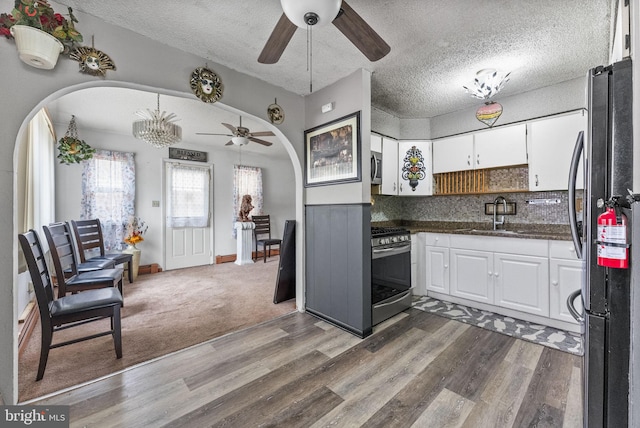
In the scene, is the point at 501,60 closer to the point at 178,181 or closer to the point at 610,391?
the point at 610,391

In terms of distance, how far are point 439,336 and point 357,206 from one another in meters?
1.44

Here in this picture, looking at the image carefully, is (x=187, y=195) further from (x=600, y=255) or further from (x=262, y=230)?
(x=600, y=255)

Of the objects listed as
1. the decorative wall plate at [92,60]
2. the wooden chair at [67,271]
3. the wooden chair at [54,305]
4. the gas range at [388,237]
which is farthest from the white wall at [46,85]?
the gas range at [388,237]

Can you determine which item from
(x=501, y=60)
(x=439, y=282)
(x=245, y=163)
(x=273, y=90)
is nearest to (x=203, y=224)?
(x=245, y=163)

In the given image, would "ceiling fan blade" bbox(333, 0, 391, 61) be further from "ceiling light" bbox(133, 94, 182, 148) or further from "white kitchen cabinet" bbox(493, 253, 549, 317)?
"ceiling light" bbox(133, 94, 182, 148)

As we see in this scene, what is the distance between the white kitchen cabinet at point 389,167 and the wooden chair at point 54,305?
121 inches

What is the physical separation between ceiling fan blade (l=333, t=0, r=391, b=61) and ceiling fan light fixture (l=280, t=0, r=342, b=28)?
0.12 metres

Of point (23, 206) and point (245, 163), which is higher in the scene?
point (245, 163)

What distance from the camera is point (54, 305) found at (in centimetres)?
190

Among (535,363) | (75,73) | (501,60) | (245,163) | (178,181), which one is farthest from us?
(245,163)

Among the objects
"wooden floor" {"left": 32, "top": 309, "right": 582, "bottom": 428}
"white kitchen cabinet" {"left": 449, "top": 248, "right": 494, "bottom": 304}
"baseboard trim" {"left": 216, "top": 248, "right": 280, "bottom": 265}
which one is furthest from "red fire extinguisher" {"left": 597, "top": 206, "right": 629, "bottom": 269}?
"baseboard trim" {"left": 216, "top": 248, "right": 280, "bottom": 265}

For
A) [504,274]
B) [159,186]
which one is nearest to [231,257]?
[159,186]

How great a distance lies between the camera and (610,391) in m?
1.01

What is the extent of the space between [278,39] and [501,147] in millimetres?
2942
